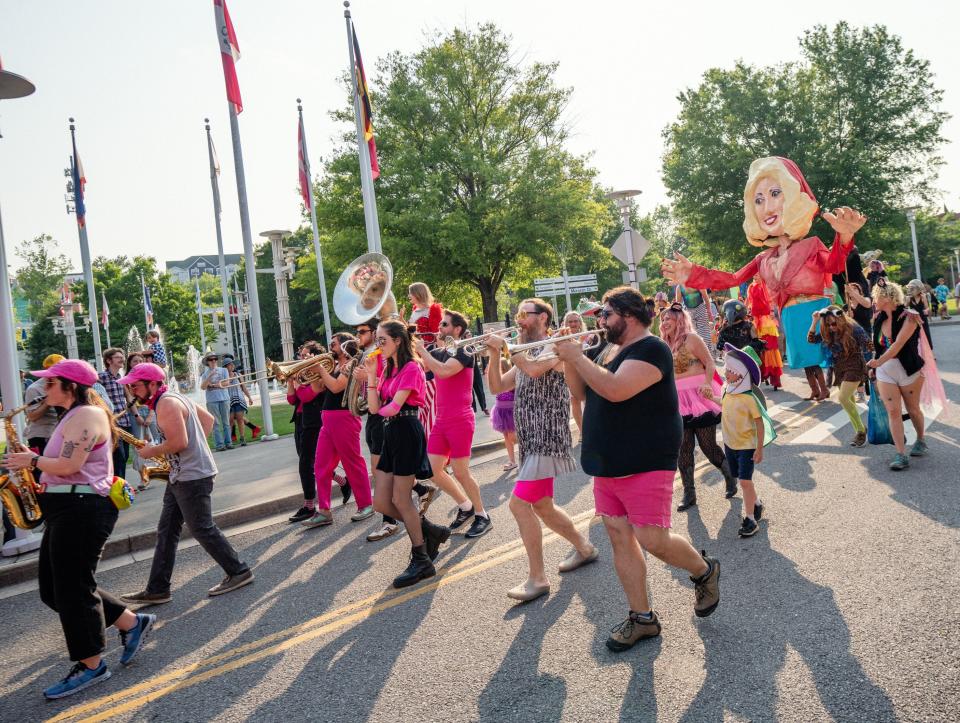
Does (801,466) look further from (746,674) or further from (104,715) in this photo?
(104,715)

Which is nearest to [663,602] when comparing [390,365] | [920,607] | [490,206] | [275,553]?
[920,607]

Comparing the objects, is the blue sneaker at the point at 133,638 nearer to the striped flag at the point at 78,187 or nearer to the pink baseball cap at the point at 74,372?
the pink baseball cap at the point at 74,372

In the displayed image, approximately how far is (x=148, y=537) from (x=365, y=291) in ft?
11.1

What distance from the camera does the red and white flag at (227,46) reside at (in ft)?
44.5

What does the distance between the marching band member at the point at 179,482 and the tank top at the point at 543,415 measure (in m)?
2.27

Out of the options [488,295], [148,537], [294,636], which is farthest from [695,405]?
[488,295]

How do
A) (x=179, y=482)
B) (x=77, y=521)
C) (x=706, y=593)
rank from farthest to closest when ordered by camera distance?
1. (x=179, y=482)
2. (x=77, y=521)
3. (x=706, y=593)

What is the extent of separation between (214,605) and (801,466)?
5.71 m

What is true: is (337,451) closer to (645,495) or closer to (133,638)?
(133,638)

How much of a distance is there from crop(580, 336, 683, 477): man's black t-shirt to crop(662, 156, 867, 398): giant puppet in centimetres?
349

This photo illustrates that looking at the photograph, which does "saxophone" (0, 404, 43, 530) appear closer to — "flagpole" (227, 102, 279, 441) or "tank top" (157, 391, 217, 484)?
"tank top" (157, 391, 217, 484)

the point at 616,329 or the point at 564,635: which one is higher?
the point at 616,329

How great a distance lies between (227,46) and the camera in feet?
44.7

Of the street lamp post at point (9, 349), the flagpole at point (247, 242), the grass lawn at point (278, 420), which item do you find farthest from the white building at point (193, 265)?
the street lamp post at point (9, 349)
